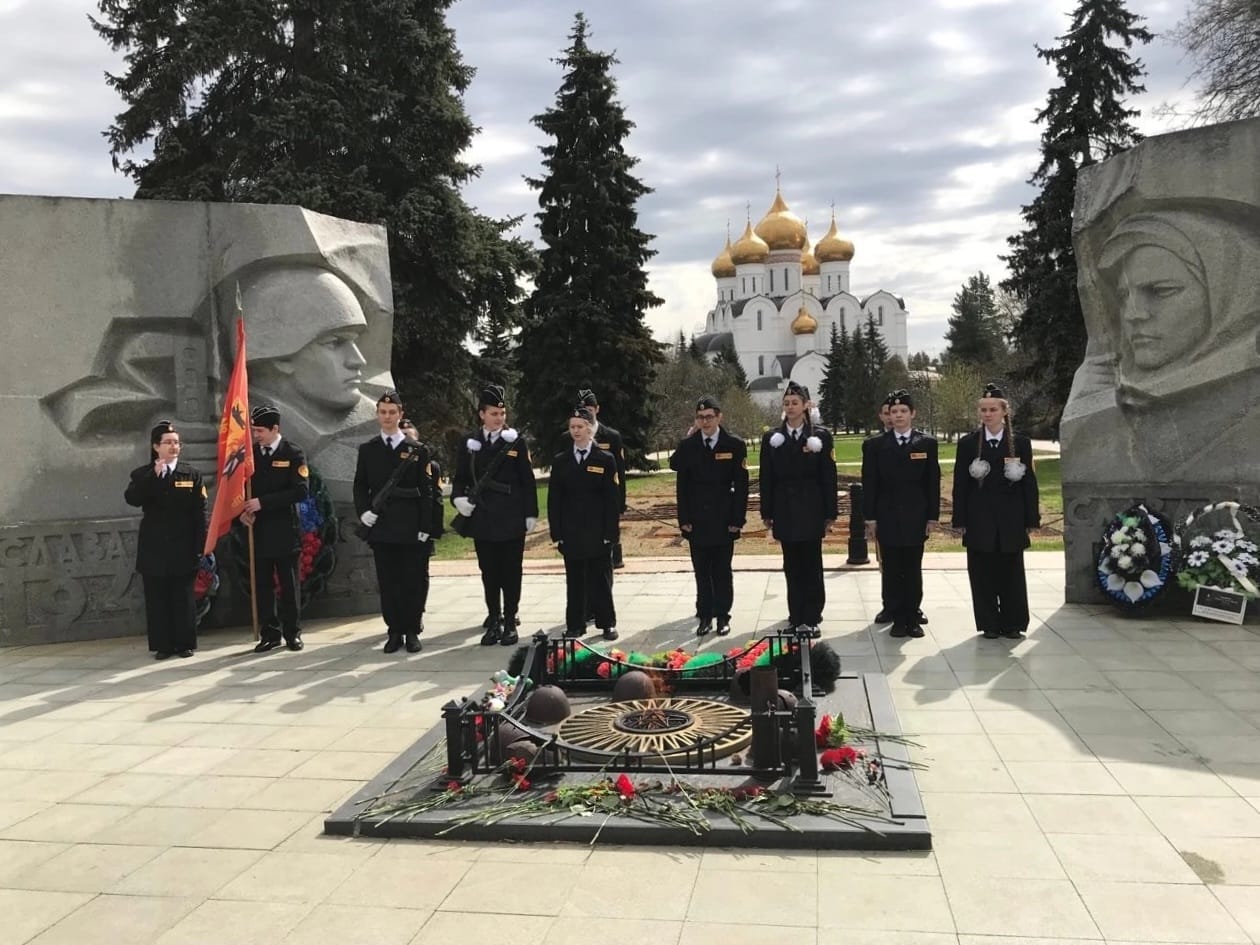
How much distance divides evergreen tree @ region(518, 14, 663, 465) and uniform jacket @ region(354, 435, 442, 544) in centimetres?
1684

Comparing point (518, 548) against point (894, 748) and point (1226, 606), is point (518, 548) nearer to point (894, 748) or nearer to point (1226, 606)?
point (894, 748)

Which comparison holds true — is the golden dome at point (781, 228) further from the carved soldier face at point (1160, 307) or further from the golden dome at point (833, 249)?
the carved soldier face at point (1160, 307)

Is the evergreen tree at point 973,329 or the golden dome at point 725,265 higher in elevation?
the golden dome at point 725,265

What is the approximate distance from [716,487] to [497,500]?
1524 mm

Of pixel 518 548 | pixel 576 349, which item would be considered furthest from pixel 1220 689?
pixel 576 349

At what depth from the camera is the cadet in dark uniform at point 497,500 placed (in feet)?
21.8

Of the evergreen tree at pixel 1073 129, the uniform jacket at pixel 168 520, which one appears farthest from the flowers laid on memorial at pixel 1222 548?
the evergreen tree at pixel 1073 129

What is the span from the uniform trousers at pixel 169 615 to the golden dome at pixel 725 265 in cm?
7491

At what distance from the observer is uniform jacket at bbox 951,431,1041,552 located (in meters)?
6.18

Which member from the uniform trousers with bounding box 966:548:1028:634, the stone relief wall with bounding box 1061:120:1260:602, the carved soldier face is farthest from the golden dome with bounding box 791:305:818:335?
the uniform trousers with bounding box 966:548:1028:634

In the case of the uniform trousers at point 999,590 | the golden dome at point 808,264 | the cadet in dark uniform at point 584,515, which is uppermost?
the golden dome at point 808,264

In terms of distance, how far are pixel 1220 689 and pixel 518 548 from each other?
14.1 ft

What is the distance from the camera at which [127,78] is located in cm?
1603

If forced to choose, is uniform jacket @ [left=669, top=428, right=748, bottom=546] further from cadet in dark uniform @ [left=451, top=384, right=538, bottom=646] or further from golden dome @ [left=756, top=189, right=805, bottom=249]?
golden dome @ [left=756, top=189, right=805, bottom=249]
